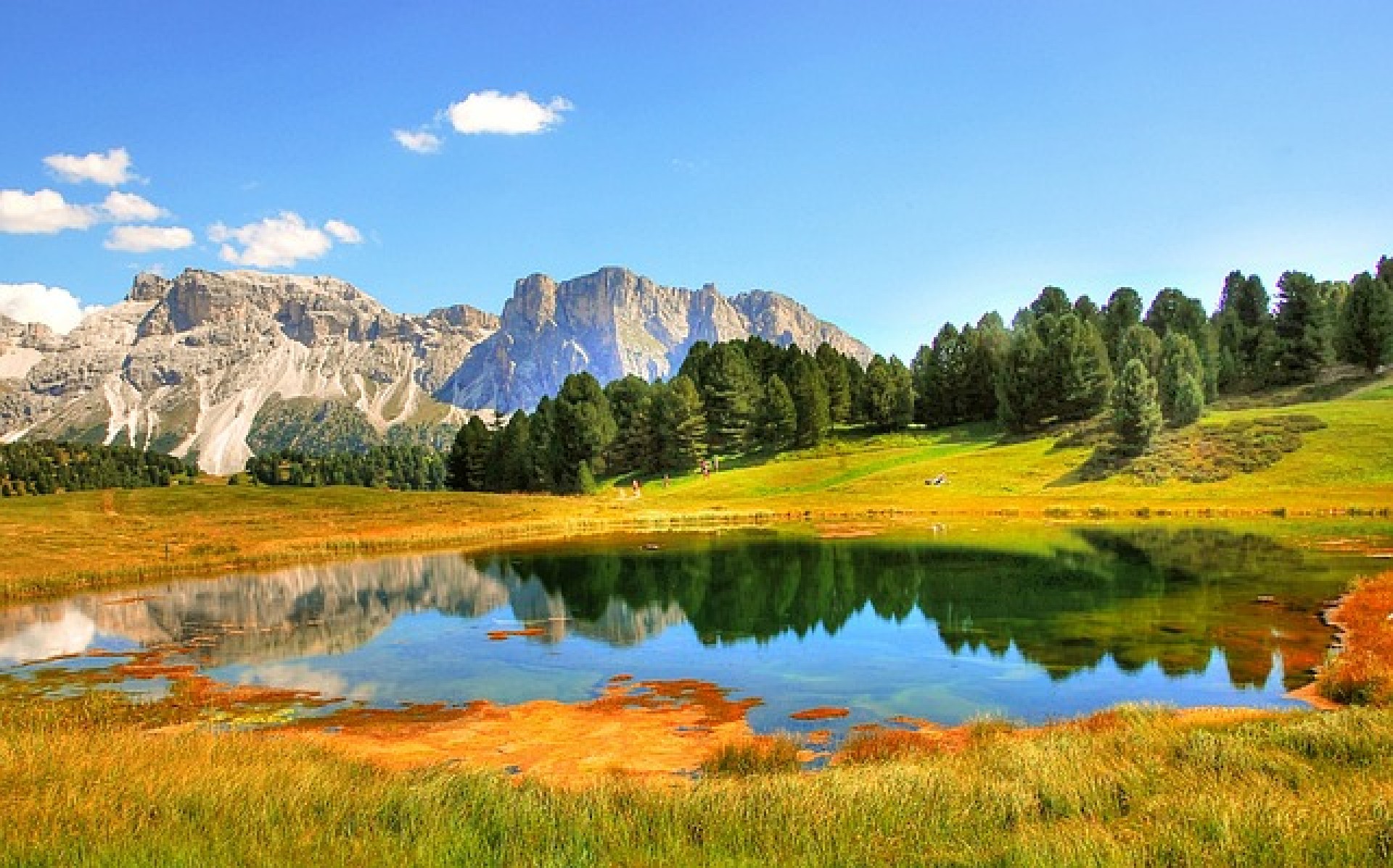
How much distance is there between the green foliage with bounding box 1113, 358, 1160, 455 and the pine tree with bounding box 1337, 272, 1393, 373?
3681 cm

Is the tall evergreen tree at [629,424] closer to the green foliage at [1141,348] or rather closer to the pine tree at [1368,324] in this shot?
the green foliage at [1141,348]

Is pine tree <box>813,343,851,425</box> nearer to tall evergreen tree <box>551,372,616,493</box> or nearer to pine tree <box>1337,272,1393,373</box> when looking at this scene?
tall evergreen tree <box>551,372,616,493</box>

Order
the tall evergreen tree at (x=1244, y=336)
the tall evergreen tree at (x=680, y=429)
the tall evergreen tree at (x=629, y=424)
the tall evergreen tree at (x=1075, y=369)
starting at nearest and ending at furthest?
the tall evergreen tree at (x=1075, y=369)
the tall evergreen tree at (x=1244, y=336)
the tall evergreen tree at (x=680, y=429)
the tall evergreen tree at (x=629, y=424)

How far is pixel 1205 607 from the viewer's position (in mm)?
31047

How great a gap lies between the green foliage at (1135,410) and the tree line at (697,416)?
39952mm

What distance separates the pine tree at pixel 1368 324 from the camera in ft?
324

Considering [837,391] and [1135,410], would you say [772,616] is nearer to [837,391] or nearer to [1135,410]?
[1135,410]

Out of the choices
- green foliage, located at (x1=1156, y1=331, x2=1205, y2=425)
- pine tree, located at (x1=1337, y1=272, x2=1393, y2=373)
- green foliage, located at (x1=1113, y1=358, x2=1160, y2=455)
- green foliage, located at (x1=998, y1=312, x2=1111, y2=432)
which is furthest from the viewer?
green foliage, located at (x1=998, y1=312, x2=1111, y2=432)

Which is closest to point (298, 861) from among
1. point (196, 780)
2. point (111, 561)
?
point (196, 780)

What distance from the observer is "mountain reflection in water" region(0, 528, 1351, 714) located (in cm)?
2545

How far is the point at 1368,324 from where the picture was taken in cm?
10031

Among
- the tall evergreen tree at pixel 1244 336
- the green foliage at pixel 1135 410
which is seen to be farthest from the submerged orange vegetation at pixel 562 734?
the tall evergreen tree at pixel 1244 336

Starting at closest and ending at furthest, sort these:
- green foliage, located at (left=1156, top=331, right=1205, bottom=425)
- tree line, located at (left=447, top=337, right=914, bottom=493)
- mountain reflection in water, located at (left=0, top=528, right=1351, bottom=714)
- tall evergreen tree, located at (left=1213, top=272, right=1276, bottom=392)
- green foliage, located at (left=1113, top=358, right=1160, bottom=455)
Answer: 1. mountain reflection in water, located at (left=0, top=528, right=1351, bottom=714)
2. green foliage, located at (left=1113, top=358, right=1160, bottom=455)
3. green foliage, located at (left=1156, top=331, right=1205, bottom=425)
4. tall evergreen tree, located at (left=1213, top=272, right=1276, bottom=392)
5. tree line, located at (left=447, top=337, right=914, bottom=493)

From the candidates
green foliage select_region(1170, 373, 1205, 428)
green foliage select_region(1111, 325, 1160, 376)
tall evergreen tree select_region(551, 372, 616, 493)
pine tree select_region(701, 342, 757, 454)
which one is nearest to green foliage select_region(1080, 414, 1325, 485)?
green foliage select_region(1170, 373, 1205, 428)
